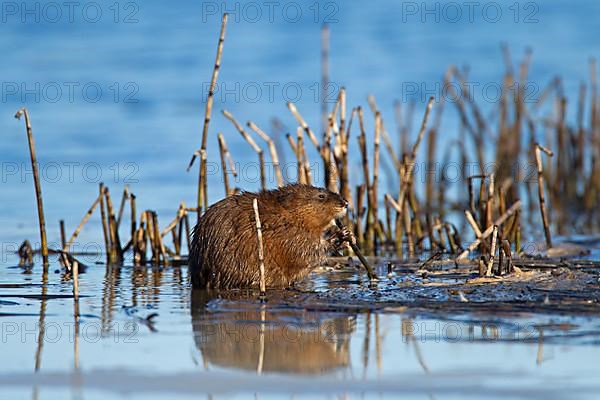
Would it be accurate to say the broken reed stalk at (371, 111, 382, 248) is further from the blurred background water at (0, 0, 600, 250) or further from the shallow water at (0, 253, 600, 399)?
the blurred background water at (0, 0, 600, 250)

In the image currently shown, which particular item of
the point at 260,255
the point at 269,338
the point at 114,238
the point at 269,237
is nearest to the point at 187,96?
the point at 114,238

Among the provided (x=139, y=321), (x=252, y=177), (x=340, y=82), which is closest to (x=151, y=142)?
(x=252, y=177)

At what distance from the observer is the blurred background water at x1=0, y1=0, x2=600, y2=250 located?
1192 centimetres

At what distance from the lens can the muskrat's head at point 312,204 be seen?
23.6 ft

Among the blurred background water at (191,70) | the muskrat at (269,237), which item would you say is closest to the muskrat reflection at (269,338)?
the muskrat at (269,237)

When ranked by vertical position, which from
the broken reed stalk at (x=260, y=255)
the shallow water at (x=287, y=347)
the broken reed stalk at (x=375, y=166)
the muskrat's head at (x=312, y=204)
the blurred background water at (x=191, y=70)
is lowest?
the shallow water at (x=287, y=347)

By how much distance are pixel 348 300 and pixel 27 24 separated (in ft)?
47.7

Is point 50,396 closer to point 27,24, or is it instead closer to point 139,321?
point 139,321

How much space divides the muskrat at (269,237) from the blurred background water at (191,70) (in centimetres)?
278

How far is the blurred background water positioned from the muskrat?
9.11ft

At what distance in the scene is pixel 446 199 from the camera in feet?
36.4

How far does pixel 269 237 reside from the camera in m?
7.00

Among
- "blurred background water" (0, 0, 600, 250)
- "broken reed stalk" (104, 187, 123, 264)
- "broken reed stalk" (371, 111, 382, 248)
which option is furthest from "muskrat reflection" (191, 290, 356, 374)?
"blurred background water" (0, 0, 600, 250)

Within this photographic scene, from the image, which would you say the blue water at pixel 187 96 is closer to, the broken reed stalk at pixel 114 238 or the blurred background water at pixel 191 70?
the blurred background water at pixel 191 70
